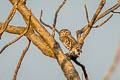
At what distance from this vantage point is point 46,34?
473 cm

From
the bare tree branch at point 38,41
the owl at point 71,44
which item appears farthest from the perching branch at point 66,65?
the bare tree branch at point 38,41

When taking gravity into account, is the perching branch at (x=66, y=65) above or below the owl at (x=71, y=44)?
above

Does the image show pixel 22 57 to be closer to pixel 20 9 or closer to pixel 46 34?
pixel 46 34

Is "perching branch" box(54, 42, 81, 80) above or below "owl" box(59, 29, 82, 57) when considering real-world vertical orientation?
above

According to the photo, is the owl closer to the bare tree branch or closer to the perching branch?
the bare tree branch

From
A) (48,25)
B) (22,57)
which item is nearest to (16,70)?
(22,57)

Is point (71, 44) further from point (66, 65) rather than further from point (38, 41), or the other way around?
point (66, 65)

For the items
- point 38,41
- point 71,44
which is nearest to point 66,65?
point 38,41

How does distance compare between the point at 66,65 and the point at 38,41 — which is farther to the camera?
the point at 38,41

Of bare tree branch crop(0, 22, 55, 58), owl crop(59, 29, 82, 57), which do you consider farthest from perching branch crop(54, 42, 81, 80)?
bare tree branch crop(0, 22, 55, 58)

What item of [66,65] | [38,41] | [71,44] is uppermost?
[38,41]

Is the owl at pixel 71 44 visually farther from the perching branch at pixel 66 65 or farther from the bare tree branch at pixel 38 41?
the perching branch at pixel 66 65

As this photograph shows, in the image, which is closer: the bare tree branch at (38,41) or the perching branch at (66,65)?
the perching branch at (66,65)

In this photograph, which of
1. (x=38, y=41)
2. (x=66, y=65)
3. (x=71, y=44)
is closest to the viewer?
(x=66, y=65)
